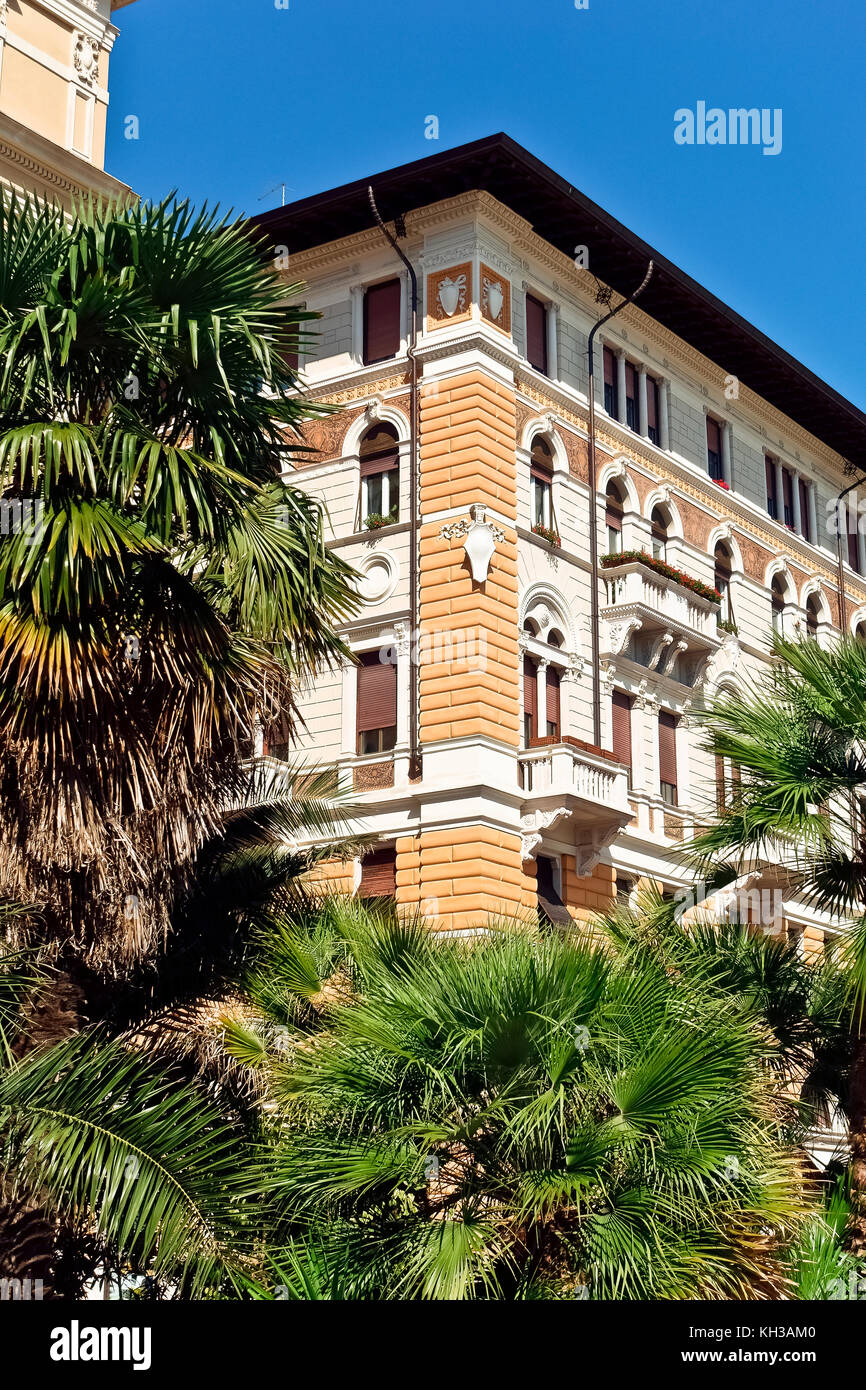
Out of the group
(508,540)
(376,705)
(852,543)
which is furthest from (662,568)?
(852,543)

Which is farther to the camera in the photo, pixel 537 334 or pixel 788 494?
pixel 788 494

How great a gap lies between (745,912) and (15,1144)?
1016 inches

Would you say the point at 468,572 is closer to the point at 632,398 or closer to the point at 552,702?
the point at 552,702

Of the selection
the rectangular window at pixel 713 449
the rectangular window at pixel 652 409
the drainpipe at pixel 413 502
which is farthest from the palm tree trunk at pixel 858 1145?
the rectangular window at pixel 713 449

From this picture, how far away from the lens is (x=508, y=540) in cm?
2973

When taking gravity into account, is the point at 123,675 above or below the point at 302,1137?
above

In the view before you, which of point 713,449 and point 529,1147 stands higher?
point 713,449

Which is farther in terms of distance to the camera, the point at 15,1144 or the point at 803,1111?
the point at 803,1111

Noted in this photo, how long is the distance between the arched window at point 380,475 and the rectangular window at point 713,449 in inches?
377

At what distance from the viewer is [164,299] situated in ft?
44.1

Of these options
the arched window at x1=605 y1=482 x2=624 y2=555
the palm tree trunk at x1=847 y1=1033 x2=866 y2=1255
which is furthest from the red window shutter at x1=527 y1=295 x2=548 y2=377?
the palm tree trunk at x1=847 y1=1033 x2=866 y2=1255

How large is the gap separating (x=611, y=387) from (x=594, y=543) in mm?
4091

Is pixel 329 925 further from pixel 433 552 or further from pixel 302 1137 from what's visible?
pixel 433 552

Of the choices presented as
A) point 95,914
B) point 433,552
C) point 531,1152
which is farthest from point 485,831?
point 531,1152
